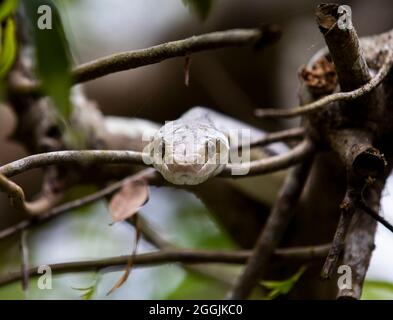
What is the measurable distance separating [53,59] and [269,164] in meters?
0.43

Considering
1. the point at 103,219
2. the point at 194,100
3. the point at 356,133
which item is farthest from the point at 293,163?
the point at 194,100

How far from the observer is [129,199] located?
1.02m

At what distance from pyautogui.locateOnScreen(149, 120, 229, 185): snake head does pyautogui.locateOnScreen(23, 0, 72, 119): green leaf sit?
271 mm

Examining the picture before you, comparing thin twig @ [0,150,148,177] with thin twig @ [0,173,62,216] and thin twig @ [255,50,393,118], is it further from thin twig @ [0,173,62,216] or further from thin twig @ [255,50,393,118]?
thin twig @ [255,50,393,118]

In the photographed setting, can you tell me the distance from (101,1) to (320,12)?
1166 mm

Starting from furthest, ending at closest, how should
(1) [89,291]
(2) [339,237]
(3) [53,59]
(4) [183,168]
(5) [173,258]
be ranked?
(5) [173,258] < (1) [89,291] < (4) [183,168] < (2) [339,237] < (3) [53,59]

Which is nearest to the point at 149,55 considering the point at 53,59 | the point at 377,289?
the point at 53,59

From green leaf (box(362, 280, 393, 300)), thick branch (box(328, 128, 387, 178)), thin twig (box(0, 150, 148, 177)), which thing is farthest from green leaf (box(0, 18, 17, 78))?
green leaf (box(362, 280, 393, 300))

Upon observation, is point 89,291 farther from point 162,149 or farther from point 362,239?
point 362,239

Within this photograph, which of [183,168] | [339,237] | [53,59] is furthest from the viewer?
[183,168]

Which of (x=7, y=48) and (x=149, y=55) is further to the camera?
(x=7, y=48)

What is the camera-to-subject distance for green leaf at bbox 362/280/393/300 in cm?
112
